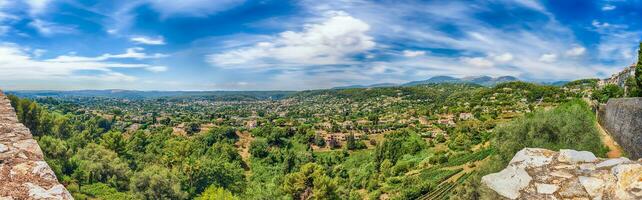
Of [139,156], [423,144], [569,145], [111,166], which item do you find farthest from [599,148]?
[139,156]

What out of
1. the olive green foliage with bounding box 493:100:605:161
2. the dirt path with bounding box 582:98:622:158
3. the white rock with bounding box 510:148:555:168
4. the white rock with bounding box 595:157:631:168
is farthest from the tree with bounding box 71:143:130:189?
the dirt path with bounding box 582:98:622:158

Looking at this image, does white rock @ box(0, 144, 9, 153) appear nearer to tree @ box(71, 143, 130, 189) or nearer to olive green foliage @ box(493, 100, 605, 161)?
olive green foliage @ box(493, 100, 605, 161)

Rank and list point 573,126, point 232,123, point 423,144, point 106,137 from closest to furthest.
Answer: point 573,126, point 106,137, point 423,144, point 232,123

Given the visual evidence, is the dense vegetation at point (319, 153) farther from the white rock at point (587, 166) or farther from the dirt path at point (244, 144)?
the white rock at point (587, 166)

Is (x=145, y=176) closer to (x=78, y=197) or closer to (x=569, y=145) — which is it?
(x=78, y=197)

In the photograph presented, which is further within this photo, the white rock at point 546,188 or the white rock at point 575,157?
the white rock at point 575,157

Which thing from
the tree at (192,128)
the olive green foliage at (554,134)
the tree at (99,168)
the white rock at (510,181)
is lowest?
the tree at (192,128)

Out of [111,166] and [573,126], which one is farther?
[111,166]

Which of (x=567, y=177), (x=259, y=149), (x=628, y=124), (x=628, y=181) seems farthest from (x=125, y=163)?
(x=628, y=181)

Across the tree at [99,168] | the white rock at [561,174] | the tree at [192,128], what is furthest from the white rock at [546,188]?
the tree at [192,128]
